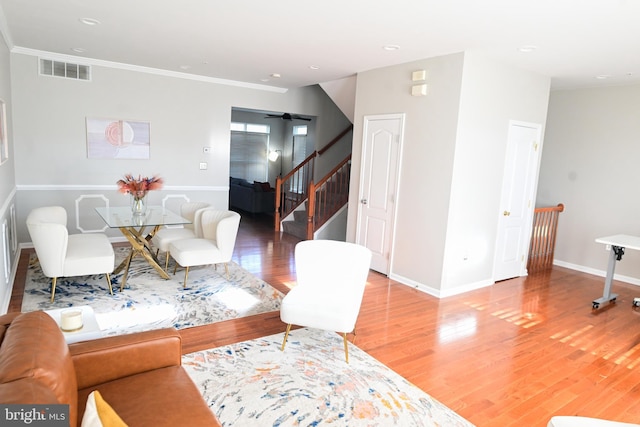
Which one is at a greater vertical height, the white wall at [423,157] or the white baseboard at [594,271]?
the white wall at [423,157]

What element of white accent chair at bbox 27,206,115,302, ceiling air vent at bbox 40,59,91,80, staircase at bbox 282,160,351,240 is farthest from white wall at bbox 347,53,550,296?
ceiling air vent at bbox 40,59,91,80

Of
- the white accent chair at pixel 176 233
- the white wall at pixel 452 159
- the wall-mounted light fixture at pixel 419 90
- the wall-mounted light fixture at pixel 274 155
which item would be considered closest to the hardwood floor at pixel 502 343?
the white wall at pixel 452 159

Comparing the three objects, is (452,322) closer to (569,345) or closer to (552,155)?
(569,345)

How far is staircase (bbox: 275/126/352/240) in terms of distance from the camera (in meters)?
7.21

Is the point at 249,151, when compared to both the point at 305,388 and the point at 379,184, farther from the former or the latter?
the point at 305,388

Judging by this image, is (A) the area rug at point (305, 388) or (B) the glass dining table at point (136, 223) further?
(B) the glass dining table at point (136, 223)

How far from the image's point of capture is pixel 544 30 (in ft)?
11.6

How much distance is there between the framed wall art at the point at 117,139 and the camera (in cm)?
623

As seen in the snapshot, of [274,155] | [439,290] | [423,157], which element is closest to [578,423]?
[439,290]

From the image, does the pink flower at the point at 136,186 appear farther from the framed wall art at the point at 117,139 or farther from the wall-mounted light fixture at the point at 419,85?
the wall-mounted light fixture at the point at 419,85

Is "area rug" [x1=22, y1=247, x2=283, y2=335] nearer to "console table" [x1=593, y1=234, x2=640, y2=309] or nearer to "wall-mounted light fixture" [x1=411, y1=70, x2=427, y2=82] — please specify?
"wall-mounted light fixture" [x1=411, y1=70, x2=427, y2=82]

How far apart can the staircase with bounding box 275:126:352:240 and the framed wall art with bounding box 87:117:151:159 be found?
2.56 metres

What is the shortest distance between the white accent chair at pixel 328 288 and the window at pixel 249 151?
374 inches

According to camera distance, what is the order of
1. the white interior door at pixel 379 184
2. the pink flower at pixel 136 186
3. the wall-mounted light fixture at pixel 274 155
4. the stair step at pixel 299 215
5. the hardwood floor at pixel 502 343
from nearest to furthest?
the hardwood floor at pixel 502 343
the pink flower at pixel 136 186
the white interior door at pixel 379 184
the stair step at pixel 299 215
the wall-mounted light fixture at pixel 274 155
